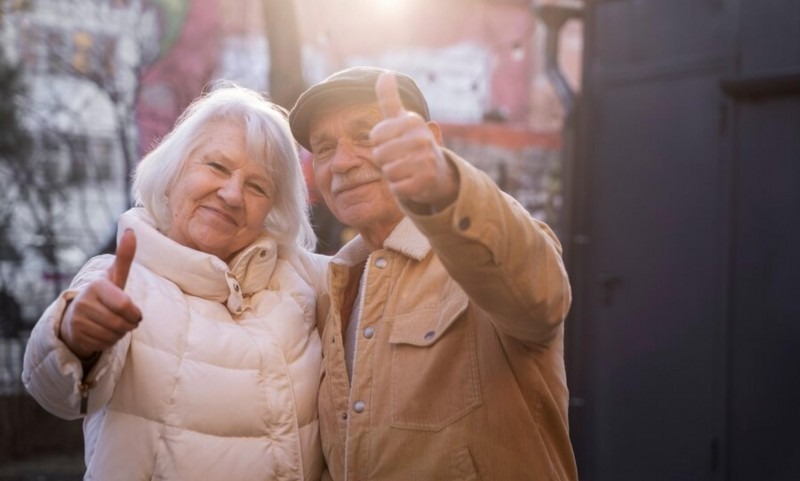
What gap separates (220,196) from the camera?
290cm

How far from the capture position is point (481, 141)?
13562 mm

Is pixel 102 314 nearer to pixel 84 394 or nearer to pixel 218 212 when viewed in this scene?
pixel 84 394

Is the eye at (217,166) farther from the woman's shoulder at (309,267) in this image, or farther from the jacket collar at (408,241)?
the jacket collar at (408,241)

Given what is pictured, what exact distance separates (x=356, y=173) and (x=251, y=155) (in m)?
0.37

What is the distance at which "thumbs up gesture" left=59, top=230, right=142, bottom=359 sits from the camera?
2.17 metres

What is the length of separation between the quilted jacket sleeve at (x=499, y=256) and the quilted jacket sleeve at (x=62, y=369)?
86cm

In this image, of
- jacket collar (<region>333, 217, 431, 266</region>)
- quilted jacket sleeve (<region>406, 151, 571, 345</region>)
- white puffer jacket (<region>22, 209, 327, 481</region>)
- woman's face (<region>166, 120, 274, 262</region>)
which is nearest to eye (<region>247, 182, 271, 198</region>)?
woman's face (<region>166, 120, 274, 262</region>)

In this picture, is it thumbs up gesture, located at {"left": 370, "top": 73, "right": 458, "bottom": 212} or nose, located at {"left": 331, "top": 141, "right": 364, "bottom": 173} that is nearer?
thumbs up gesture, located at {"left": 370, "top": 73, "right": 458, "bottom": 212}

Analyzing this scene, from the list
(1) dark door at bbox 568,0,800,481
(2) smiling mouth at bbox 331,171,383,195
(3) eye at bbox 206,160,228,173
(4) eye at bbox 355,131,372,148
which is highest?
(4) eye at bbox 355,131,372,148

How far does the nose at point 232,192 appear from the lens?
9.50 feet

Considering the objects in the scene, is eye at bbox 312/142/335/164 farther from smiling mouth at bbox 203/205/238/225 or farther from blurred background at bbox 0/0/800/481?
blurred background at bbox 0/0/800/481

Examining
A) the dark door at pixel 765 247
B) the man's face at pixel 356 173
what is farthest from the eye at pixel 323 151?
the dark door at pixel 765 247

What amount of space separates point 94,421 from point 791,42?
13.3 feet

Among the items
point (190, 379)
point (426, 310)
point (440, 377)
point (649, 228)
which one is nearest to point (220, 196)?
point (190, 379)
